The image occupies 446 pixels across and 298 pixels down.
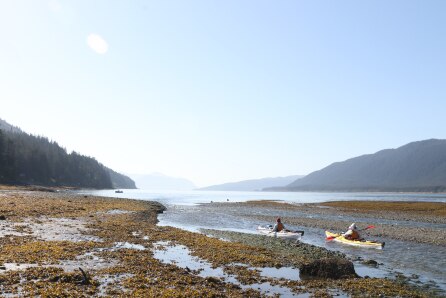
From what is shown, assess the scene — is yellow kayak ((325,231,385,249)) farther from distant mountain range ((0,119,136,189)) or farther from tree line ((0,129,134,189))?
distant mountain range ((0,119,136,189))

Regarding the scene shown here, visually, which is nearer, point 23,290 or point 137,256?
point 23,290

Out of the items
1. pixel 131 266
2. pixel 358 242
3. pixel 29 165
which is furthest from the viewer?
pixel 29 165

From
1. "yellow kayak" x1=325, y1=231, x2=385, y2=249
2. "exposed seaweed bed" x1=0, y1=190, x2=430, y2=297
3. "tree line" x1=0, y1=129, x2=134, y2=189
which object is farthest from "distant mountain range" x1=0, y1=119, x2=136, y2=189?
"yellow kayak" x1=325, y1=231, x2=385, y2=249

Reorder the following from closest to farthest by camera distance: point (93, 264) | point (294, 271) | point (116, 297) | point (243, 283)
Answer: point (116, 297), point (243, 283), point (93, 264), point (294, 271)

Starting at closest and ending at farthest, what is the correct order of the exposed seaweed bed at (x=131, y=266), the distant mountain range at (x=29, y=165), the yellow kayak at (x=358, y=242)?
1. the exposed seaweed bed at (x=131, y=266)
2. the yellow kayak at (x=358, y=242)
3. the distant mountain range at (x=29, y=165)

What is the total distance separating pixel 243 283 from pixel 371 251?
1701 cm

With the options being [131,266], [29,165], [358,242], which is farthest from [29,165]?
[131,266]

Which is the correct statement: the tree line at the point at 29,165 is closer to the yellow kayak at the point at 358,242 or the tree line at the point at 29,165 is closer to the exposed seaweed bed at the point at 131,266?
the exposed seaweed bed at the point at 131,266

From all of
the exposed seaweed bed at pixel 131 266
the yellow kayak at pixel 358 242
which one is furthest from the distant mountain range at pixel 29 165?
the yellow kayak at pixel 358 242

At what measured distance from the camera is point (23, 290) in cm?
1499

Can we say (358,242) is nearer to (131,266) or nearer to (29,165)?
(131,266)

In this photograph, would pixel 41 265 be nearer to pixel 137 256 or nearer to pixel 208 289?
pixel 137 256

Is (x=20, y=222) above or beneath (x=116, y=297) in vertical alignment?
above

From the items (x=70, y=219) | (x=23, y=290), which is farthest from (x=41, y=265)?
(x=70, y=219)
